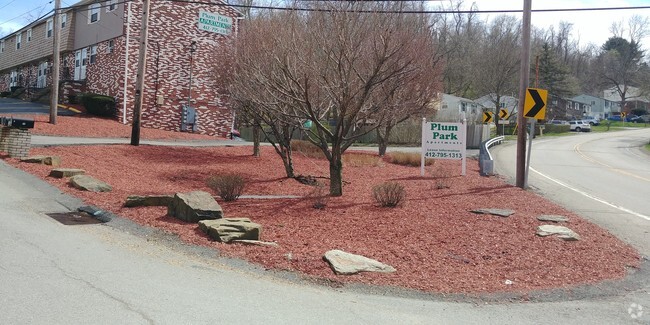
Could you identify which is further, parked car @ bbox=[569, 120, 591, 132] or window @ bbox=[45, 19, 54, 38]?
parked car @ bbox=[569, 120, 591, 132]

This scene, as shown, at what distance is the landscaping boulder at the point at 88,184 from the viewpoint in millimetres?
11266

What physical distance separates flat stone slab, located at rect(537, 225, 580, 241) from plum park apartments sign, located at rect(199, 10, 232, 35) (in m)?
25.5

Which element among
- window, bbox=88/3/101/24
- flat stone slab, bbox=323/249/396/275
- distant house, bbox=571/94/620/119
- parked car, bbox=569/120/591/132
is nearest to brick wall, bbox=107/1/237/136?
window, bbox=88/3/101/24

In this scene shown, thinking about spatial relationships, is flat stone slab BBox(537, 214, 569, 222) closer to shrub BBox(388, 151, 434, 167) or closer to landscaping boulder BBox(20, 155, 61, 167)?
landscaping boulder BBox(20, 155, 61, 167)

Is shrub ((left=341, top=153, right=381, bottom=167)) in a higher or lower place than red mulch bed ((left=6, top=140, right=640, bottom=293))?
higher

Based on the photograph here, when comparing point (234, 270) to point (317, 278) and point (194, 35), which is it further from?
point (194, 35)

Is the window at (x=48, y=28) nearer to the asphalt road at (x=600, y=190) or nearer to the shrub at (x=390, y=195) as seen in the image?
the asphalt road at (x=600, y=190)

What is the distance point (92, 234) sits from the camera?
796cm

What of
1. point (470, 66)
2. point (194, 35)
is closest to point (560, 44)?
point (470, 66)

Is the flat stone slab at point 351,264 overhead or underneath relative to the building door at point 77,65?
underneath

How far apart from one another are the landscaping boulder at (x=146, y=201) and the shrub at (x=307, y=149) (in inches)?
535

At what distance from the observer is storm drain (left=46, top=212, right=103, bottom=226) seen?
8750 millimetres

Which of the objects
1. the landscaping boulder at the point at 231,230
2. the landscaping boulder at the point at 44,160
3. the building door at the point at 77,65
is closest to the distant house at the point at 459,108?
the building door at the point at 77,65

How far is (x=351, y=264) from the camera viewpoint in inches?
271
